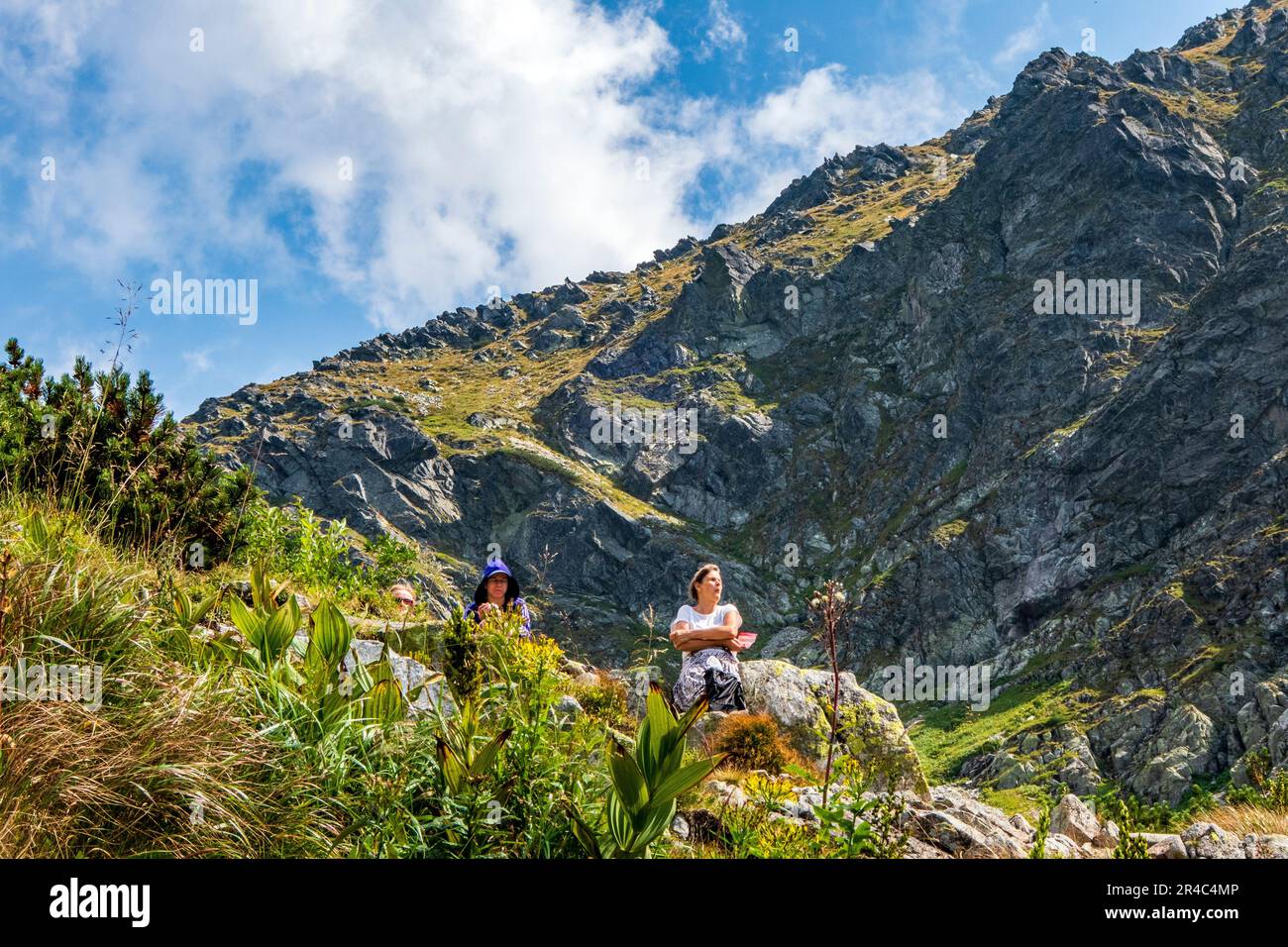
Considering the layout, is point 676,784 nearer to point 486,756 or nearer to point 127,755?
point 486,756

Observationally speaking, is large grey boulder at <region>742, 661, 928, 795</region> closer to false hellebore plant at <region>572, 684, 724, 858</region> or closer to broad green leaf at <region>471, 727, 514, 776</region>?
false hellebore plant at <region>572, 684, 724, 858</region>

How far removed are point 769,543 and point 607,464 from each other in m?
38.7

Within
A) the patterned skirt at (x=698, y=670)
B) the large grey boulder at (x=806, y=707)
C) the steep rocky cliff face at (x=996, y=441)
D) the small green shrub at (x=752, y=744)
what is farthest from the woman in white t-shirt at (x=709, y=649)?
the steep rocky cliff face at (x=996, y=441)

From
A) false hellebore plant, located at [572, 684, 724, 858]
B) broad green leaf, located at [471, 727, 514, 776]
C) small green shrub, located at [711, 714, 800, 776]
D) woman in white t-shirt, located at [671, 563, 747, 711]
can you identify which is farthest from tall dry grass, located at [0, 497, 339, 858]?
small green shrub, located at [711, 714, 800, 776]

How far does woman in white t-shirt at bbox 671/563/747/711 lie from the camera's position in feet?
31.7

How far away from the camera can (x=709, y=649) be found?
9922mm

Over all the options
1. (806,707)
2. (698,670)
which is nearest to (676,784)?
(698,670)

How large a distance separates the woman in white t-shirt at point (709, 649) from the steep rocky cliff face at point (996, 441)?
39.2 m

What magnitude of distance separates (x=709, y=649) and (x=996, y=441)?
117 m

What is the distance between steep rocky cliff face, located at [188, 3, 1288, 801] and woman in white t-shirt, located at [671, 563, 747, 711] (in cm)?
3924

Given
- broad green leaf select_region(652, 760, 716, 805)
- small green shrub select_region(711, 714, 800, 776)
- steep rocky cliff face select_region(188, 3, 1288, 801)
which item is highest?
steep rocky cliff face select_region(188, 3, 1288, 801)

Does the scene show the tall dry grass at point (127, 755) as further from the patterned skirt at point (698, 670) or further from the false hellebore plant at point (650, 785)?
the patterned skirt at point (698, 670)

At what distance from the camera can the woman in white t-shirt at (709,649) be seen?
9.67 m

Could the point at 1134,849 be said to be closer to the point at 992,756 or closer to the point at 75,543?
the point at 75,543
